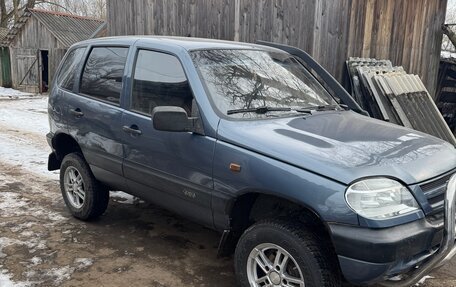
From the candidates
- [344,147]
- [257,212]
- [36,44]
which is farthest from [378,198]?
[36,44]

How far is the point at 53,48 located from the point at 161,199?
20.9 metres

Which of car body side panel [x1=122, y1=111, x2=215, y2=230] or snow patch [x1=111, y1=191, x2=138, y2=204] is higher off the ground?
car body side panel [x1=122, y1=111, x2=215, y2=230]

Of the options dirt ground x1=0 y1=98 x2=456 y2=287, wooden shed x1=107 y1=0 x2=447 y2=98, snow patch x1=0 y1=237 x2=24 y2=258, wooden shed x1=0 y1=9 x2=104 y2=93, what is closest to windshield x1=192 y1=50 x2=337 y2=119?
dirt ground x1=0 y1=98 x2=456 y2=287

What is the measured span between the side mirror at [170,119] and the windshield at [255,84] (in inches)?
11.9

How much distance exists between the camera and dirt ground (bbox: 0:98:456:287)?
3.65 m

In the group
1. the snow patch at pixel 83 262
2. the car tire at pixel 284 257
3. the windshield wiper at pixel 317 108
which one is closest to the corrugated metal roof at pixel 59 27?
the snow patch at pixel 83 262

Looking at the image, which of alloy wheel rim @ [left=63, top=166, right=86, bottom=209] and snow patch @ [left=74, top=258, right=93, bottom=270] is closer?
snow patch @ [left=74, top=258, right=93, bottom=270]

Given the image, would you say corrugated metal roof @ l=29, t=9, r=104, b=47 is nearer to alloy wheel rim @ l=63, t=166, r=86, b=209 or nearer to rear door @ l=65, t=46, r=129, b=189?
alloy wheel rim @ l=63, t=166, r=86, b=209

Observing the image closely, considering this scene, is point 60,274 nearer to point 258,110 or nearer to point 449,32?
point 258,110

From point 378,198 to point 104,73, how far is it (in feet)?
9.83

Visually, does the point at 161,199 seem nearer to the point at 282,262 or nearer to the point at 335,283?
the point at 282,262

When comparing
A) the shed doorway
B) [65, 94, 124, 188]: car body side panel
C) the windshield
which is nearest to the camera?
the windshield

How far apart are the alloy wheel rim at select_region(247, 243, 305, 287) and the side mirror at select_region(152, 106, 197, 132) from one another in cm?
105

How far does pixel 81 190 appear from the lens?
481cm
